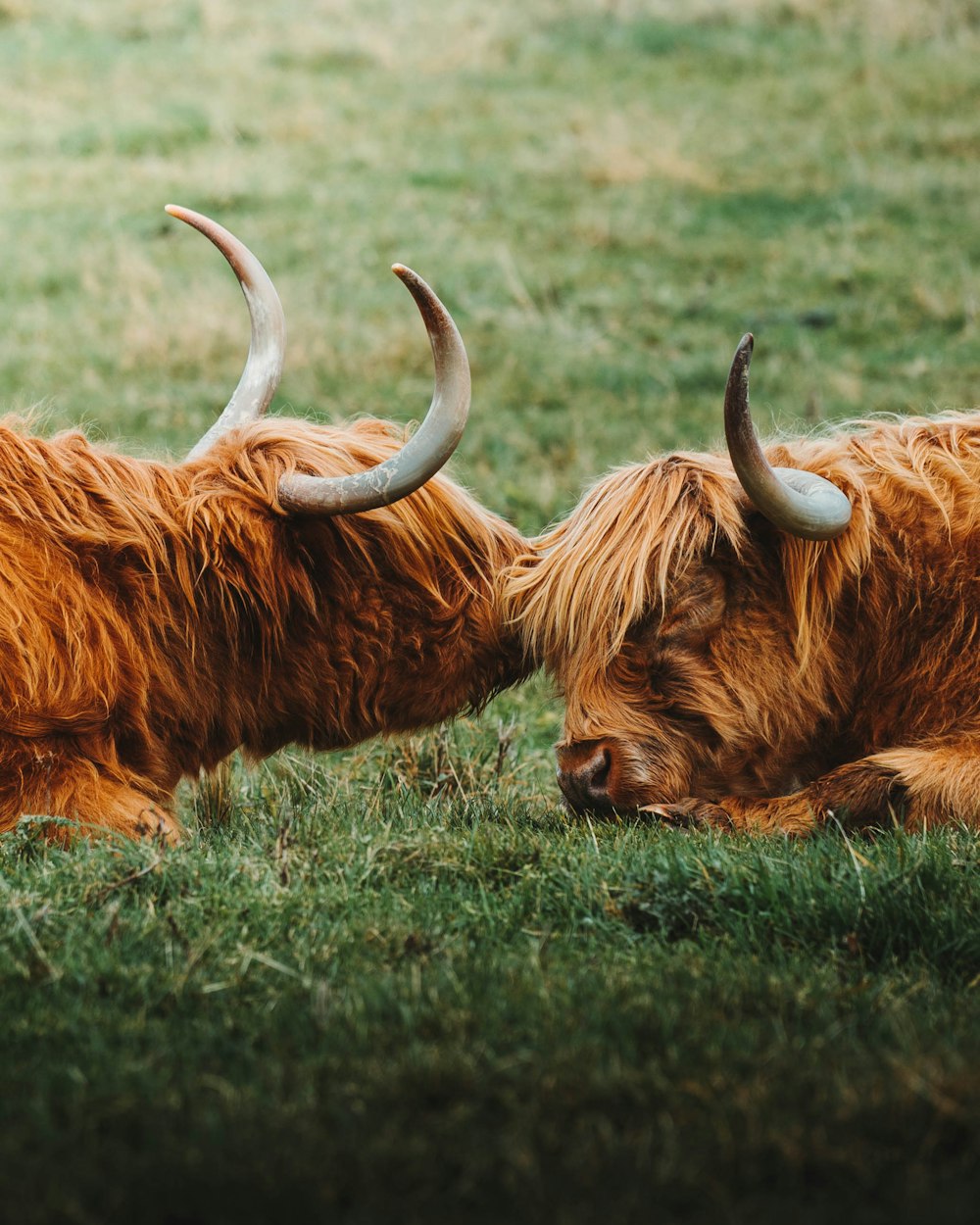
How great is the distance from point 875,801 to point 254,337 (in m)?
2.45

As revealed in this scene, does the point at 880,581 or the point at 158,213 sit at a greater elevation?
the point at 158,213

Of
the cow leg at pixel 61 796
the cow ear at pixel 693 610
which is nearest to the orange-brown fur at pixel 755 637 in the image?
the cow ear at pixel 693 610

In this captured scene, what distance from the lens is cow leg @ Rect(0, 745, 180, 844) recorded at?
3.92 meters

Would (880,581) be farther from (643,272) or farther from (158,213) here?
(158,213)

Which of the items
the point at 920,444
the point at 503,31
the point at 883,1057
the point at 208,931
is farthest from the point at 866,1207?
the point at 503,31

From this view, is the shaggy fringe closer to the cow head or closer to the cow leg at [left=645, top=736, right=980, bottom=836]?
the cow head

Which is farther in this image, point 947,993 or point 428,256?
point 428,256

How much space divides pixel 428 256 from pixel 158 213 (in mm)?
2595

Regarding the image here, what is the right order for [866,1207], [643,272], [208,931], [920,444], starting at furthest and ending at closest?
[643,272] < [920,444] < [208,931] < [866,1207]

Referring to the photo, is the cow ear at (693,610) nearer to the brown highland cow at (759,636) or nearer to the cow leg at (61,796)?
the brown highland cow at (759,636)

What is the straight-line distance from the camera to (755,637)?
420 cm

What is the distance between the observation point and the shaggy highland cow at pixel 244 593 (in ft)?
13.4

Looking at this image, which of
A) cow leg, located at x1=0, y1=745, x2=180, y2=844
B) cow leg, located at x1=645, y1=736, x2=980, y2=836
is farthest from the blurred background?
cow leg, located at x1=645, y1=736, x2=980, y2=836

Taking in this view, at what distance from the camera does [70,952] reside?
2.93 metres
